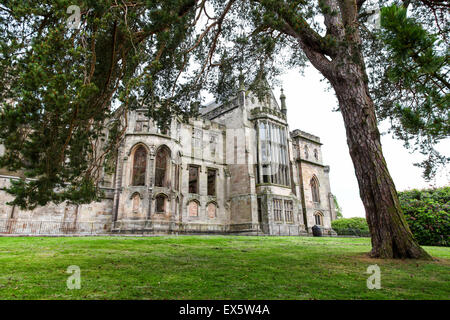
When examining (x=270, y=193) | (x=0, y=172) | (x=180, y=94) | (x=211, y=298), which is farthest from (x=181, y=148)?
(x=211, y=298)

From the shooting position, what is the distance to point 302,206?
103 ft

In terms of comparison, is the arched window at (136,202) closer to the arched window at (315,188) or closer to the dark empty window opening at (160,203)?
the dark empty window opening at (160,203)

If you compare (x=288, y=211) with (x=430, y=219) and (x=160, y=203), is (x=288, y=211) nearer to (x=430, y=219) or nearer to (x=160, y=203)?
(x=160, y=203)

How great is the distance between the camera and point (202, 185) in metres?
25.9

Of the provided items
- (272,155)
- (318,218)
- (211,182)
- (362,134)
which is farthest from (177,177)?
(362,134)

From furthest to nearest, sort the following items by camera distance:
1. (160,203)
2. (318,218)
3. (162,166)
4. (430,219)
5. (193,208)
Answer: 1. (318,218)
2. (193,208)
3. (162,166)
4. (160,203)
5. (430,219)

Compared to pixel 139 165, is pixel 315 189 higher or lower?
lower

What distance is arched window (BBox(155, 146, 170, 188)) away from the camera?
22875 mm

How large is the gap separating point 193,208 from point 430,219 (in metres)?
17.3

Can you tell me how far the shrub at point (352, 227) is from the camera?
30.0 m

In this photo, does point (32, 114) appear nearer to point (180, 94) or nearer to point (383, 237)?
point (180, 94)

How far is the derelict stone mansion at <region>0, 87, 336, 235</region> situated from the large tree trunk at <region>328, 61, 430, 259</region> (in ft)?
48.5

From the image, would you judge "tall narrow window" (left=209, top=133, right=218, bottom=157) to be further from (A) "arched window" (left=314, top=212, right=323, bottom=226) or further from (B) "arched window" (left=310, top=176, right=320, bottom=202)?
(A) "arched window" (left=314, top=212, right=323, bottom=226)

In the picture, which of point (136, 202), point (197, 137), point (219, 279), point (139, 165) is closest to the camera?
point (219, 279)
